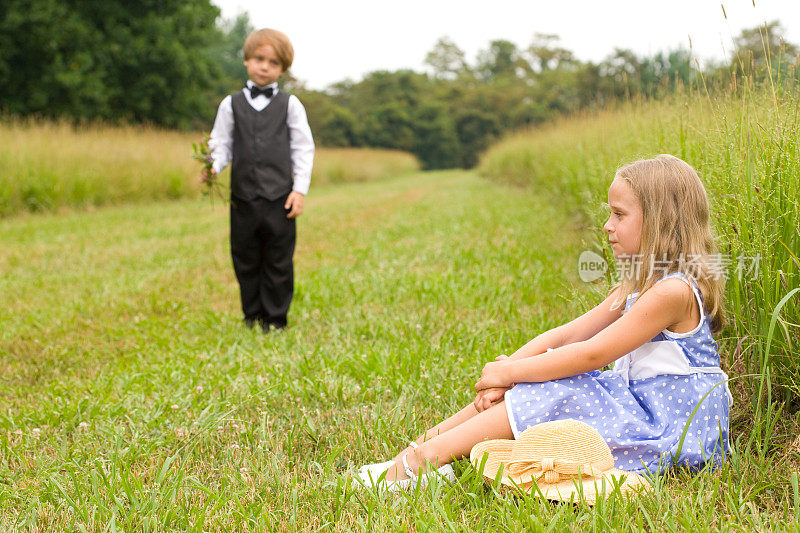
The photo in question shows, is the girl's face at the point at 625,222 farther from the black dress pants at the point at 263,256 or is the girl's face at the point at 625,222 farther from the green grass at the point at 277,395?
the black dress pants at the point at 263,256

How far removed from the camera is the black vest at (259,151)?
3490 millimetres

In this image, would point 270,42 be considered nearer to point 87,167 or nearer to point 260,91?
point 260,91

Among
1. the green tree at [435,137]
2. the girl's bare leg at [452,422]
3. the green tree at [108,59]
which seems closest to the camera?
the girl's bare leg at [452,422]

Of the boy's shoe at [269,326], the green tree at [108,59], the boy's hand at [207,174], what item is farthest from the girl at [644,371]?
the green tree at [108,59]

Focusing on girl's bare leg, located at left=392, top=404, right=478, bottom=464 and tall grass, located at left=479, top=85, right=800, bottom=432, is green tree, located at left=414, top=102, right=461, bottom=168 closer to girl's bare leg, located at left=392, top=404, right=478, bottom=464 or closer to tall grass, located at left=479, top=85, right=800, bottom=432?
tall grass, located at left=479, top=85, right=800, bottom=432

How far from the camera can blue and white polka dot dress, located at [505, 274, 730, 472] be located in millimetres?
1739

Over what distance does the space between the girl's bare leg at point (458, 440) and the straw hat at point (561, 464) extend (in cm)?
9

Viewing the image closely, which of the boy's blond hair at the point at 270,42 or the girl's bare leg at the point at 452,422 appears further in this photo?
the boy's blond hair at the point at 270,42

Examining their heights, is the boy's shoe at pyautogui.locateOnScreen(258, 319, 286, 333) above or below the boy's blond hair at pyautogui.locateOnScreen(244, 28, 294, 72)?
below

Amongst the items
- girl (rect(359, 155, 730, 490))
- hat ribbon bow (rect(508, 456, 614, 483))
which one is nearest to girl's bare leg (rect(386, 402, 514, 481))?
girl (rect(359, 155, 730, 490))

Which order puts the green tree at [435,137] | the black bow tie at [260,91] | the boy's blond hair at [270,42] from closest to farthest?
the boy's blond hair at [270,42] → the black bow tie at [260,91] → the green tree at [435,137]

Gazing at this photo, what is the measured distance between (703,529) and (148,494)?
1.43m

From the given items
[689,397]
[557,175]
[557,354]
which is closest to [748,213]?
[689,397]

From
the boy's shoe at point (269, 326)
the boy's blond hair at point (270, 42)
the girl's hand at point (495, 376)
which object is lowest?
the boy's shoe at point (269, 326)
